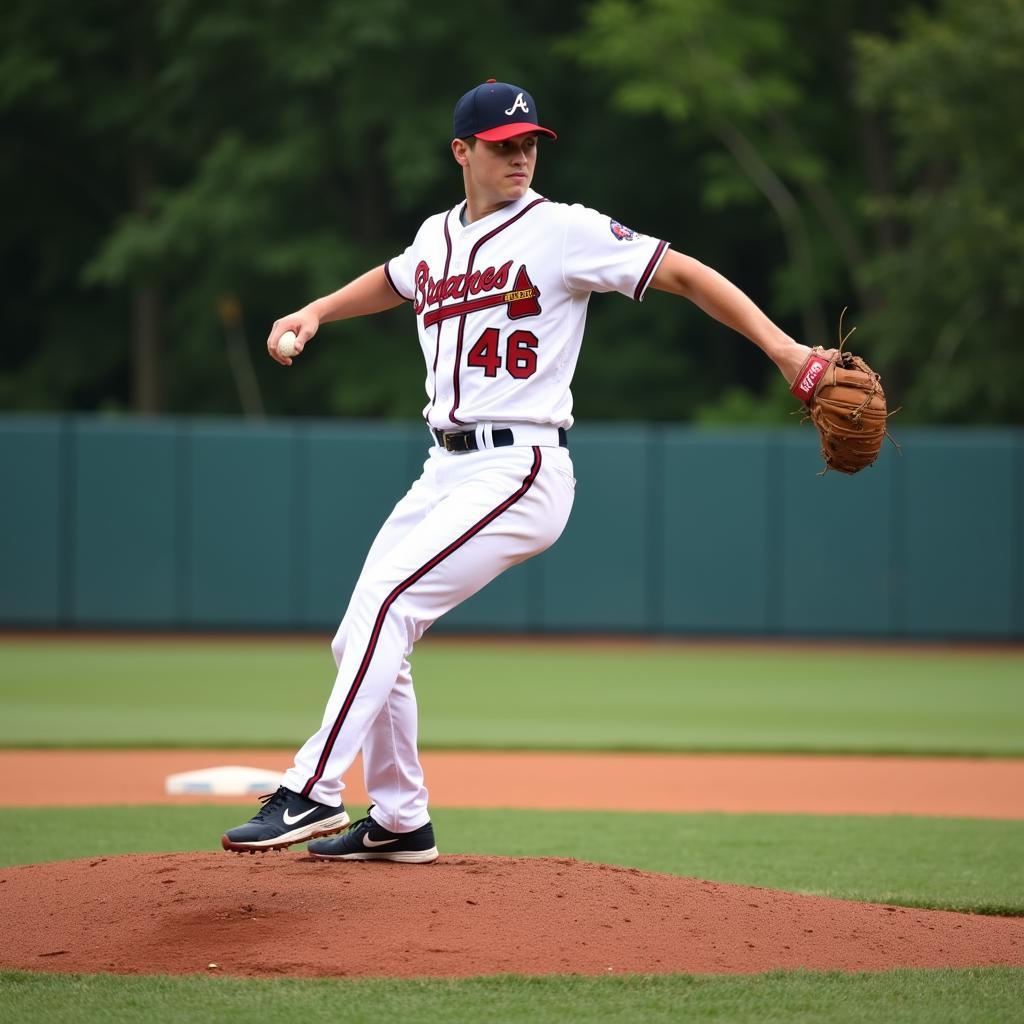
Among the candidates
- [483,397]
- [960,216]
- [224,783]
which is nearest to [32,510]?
[224,783]

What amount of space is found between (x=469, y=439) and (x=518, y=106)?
87 cm

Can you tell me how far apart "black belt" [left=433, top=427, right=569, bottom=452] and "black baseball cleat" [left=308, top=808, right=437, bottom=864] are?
108 centimetres

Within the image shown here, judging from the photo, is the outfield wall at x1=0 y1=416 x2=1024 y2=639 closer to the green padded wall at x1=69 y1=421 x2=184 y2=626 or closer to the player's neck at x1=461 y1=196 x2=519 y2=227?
the green padded wall at x1=69 y1=421 x2=184 y2=626

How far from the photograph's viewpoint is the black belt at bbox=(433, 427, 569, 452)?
3994mm

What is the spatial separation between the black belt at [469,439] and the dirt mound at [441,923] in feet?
3.81

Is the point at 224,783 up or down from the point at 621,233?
down

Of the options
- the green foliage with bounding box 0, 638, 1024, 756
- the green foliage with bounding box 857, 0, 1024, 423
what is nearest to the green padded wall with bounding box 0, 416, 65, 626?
the green foliage with bounding box 0, 638, 1024, 756

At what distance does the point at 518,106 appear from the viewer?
13.2ft

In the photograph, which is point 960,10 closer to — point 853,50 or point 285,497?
point 853,50

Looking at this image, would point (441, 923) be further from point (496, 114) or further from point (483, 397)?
point (496, 114)

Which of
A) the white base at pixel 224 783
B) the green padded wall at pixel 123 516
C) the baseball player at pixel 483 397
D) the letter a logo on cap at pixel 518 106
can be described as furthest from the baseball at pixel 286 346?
the green padded wall at pixel 123 516

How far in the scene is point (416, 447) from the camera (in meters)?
17.1

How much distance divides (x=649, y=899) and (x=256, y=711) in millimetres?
7162

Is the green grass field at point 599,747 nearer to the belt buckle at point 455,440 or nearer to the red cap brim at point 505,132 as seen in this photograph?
the belt buckle at point 455,440
